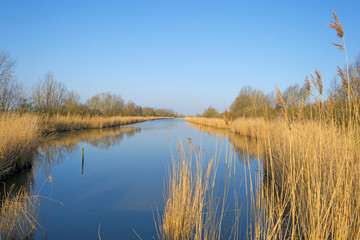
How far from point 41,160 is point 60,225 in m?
4.04

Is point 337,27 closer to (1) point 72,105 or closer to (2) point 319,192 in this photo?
(2) point 319,192

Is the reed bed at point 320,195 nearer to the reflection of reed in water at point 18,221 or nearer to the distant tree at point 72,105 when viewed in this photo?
the reflection of reed in water at point 18,221

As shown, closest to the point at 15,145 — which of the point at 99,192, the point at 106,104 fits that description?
the point at 99,192

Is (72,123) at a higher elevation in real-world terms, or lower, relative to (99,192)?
higher

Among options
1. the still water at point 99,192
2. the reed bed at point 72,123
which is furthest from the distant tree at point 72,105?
the still water at point 99,192

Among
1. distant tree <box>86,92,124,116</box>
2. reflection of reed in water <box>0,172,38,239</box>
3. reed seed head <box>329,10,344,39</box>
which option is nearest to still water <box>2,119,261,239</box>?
reflection of reed in water <box>0,172,38,239</box>

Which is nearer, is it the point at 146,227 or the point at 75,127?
the point at 146,227

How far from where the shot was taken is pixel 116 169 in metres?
5.48

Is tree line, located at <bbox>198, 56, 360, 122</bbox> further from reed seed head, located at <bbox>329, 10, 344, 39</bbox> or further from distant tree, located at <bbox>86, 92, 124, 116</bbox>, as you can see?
distant tree, located at <bbox>86, 92, 124, 116</bbox>

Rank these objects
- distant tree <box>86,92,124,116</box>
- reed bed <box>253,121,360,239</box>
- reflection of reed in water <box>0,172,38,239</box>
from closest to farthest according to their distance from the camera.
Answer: reed bed <box>253,121,360,239</box>, reflection of reed in water <box>0,172,38,239</box>, distant tree <box>86,92,124,116</box>

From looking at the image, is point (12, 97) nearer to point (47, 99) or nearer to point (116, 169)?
point (47, 99)

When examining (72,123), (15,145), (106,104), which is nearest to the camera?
(15,145)

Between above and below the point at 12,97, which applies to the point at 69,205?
below

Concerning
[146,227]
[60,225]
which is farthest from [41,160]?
[146,227]
